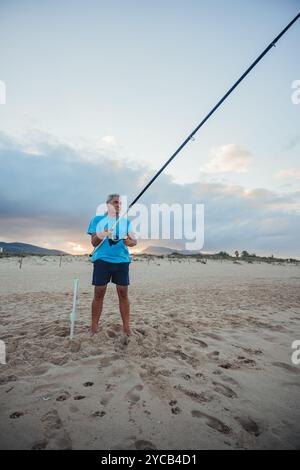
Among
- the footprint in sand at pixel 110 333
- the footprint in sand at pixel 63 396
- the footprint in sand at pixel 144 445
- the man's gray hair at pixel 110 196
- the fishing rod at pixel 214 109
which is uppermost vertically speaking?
the fishing rod at pixel 214 109

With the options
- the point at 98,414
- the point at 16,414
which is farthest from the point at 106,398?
the point at 16,414

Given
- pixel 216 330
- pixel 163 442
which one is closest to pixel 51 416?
pixel 163 442

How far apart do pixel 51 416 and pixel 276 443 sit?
170 centimetres

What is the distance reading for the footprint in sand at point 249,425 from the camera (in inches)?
68.8

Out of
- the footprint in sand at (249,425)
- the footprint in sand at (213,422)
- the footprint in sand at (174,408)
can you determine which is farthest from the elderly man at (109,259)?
the footprint in sand at (249,425)

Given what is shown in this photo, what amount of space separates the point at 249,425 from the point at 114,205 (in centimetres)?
292

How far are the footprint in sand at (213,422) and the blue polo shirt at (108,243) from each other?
6.20 ft

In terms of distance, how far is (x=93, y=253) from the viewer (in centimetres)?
325

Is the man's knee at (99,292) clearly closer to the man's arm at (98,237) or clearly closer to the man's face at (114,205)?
the man's arm at (98,237)

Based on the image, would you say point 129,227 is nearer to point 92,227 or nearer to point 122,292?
point 92,227

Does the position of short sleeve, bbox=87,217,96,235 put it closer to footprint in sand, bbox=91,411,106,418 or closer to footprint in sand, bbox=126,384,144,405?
footprint in sand, bbox=126,384,144,405

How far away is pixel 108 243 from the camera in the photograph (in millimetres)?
3213

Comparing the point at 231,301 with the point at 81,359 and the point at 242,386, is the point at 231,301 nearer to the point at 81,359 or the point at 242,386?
the point at 242,386

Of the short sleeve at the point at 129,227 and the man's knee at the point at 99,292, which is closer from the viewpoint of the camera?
the man's knee at the point at 99,292
